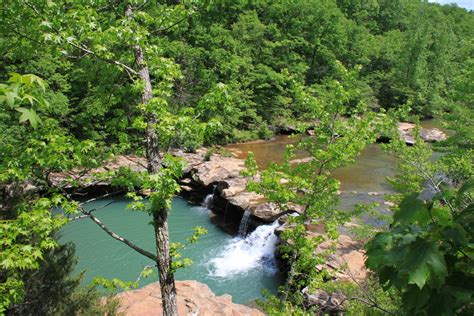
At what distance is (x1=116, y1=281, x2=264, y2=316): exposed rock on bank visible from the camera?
727cm

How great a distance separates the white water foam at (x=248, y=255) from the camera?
37.8ft

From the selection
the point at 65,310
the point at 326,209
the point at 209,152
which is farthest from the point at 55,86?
the point at 326,209

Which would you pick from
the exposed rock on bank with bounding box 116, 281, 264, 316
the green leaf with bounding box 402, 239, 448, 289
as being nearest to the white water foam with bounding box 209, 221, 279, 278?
the exposed rock on bank with bounding box 116, 281, 264, 316

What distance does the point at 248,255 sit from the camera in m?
12.4

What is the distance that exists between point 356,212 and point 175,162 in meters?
4.09

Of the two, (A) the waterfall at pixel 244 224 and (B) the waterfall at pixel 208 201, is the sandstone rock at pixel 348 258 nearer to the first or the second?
(A) the waterfall at pixel 244 224

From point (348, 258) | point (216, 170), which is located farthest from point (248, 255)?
point (216, 170)

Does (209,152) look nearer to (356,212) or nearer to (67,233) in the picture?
(67,233)

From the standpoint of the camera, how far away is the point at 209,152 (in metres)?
20.1

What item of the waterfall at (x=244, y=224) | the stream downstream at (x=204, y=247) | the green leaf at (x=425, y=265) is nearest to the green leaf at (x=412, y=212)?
the green leaf at (x=425, y=265)

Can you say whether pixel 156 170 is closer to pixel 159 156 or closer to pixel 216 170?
pixel 159 156

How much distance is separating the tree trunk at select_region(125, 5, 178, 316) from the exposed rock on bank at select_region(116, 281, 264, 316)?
2406mm

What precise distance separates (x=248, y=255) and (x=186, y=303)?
4.99 meters

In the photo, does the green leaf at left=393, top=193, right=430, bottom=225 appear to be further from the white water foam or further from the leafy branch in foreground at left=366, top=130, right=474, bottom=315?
the white water foam
